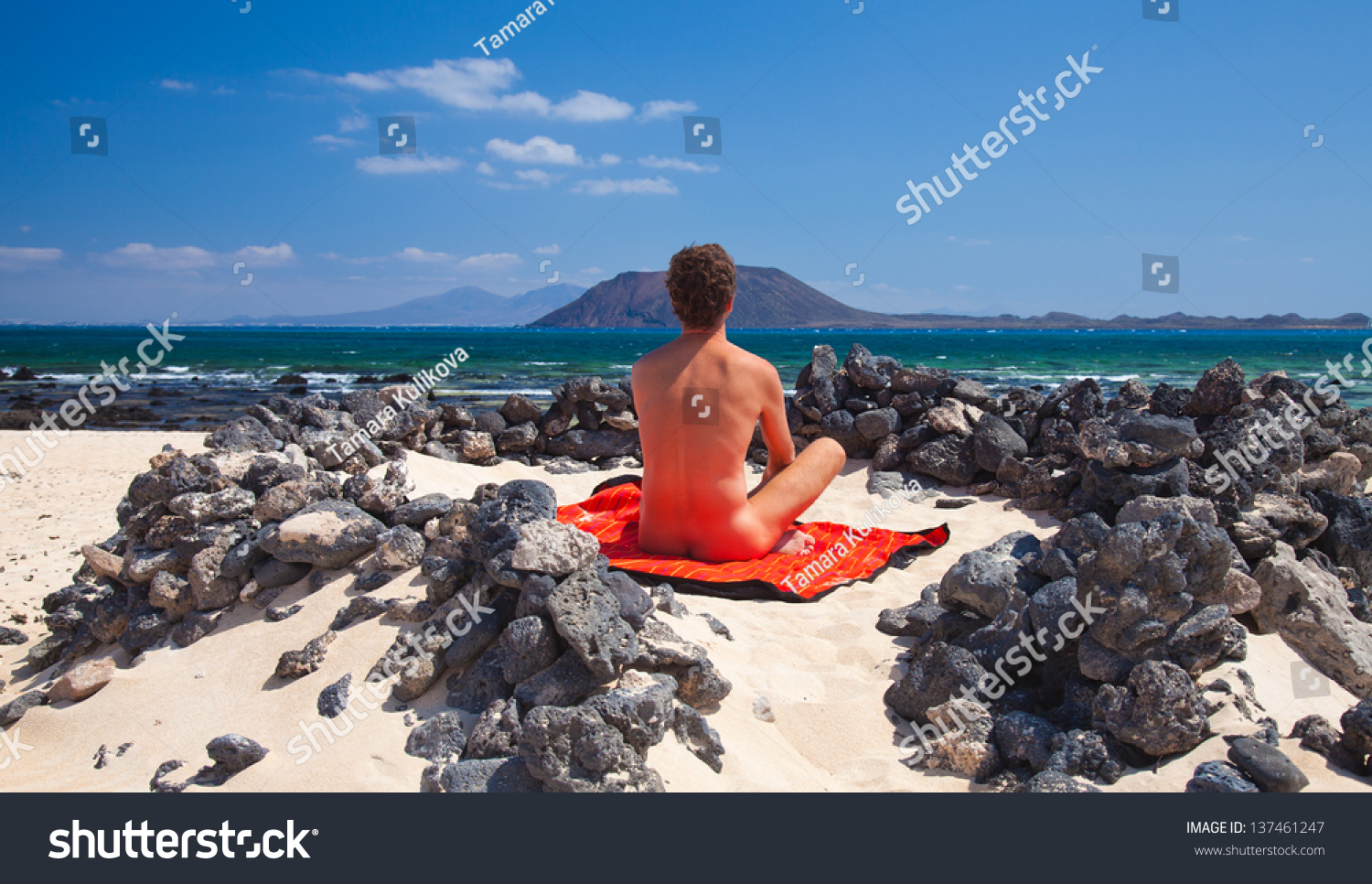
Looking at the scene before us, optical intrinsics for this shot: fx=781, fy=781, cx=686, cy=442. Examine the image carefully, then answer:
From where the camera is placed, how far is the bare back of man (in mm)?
4500

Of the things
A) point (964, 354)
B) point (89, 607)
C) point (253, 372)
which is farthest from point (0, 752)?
point (964, 354)

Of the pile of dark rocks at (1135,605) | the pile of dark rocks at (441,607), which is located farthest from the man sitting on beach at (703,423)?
the pile of dark rocks at (1135,605)

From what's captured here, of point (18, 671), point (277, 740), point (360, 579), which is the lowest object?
point (18, 671)

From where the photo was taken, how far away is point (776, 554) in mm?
5000

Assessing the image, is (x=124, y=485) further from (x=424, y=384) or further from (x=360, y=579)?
(x=360, y=579)

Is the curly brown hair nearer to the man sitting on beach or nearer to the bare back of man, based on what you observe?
the man sitting on beach

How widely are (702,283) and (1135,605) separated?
2.67 m

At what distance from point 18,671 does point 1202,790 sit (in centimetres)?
577

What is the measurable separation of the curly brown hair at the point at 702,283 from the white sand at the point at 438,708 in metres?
1.64

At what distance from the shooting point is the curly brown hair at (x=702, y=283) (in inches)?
175

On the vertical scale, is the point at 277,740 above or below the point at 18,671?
above

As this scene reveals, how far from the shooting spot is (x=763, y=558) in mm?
4941

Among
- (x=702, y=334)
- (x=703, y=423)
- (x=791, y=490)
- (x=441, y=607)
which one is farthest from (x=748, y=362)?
(x=441, y=607)

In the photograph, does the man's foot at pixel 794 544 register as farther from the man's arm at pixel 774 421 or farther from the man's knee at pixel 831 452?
the man's knee at pixel 831 452
